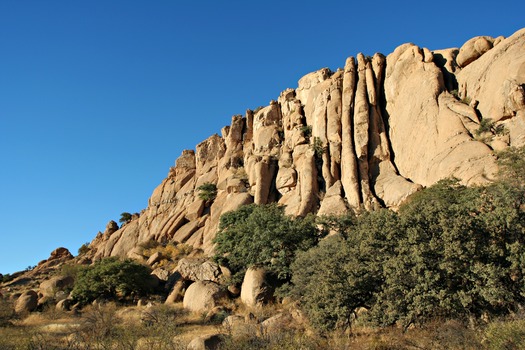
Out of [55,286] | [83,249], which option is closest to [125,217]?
[83,249]

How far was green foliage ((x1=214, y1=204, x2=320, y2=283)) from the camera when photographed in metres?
29.3

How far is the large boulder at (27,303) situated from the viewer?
105 ft

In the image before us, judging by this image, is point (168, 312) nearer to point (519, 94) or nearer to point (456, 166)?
point (456, 166)

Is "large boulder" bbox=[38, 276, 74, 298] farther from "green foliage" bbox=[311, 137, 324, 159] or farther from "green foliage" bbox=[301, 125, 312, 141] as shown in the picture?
"green foliage" bbox=[301, 125, 312, 141]

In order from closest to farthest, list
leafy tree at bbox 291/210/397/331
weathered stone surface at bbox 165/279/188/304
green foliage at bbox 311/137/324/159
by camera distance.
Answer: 1. leafy tree at bbox 291/210/397/331
2. weathered stone surface at bbox 165/279/188/304
3. green foliage at bbox 311/137/324/159

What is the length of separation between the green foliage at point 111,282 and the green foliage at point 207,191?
707 inches

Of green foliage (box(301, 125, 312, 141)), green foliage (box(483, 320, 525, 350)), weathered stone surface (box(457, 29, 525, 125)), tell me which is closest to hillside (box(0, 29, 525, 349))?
green foliage (box(483, 320, 525, 350))

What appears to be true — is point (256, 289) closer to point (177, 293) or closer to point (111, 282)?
point (177, 293)

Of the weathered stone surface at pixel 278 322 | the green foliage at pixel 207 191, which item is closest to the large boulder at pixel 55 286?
the green foliage at pixel 207 191

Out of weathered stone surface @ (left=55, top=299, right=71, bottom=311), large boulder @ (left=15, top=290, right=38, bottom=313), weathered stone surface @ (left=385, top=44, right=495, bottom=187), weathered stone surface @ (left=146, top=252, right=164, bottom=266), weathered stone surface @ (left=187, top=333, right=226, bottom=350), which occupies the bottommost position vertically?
weathered stone surface @ (left=187, top=333, right=226, bottom=350)

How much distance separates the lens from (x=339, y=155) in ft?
129

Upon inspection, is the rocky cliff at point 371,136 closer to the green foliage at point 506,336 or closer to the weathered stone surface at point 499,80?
the weathered stone surface at point 499,80

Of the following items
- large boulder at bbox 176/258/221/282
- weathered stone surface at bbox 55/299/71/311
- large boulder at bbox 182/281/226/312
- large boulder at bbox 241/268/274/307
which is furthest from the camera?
large boulder at bbox 176/258/221/282

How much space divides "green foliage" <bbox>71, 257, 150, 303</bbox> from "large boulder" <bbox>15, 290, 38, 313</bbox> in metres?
2.80
